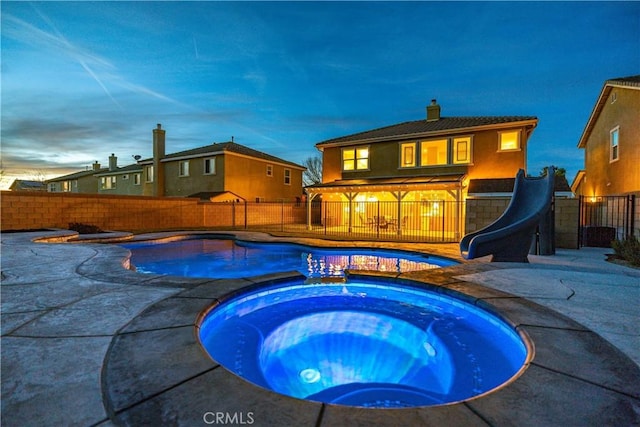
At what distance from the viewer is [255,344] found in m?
3.31

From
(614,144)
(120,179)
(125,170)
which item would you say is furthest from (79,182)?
(614,144)

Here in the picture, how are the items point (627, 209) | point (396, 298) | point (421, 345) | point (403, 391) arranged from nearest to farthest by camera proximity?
1. point (403, 391)
2. point (421, 345)
3. point (396, 298)
4. point (627, 209)

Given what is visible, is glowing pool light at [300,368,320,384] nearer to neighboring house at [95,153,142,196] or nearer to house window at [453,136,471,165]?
house window at [453,136,471,165]

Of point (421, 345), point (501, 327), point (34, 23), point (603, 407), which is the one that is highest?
point (34, 23)

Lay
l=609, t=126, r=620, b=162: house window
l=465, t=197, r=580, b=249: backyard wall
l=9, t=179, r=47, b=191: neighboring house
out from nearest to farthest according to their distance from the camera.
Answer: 1. l=465, t=197, r=580, b=249: backyard wall
2. l=609, t=126, r=620, b=162: house window
3. l=9, t=179, r=47, b=191: neighboring house

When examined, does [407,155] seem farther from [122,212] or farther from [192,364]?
[192,364]

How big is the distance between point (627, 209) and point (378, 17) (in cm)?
1535

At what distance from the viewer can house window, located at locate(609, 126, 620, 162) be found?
12797 mm

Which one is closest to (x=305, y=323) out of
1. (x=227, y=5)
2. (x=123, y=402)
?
(x=123, y=402)

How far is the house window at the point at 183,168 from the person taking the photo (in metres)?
22.6

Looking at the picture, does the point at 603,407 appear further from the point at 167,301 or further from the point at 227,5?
the point at 227,5

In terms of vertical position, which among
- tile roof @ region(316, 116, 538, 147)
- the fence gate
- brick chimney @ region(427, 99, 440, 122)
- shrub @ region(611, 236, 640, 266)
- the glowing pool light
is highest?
brick chimney @ region(427, 99, 440, 122)

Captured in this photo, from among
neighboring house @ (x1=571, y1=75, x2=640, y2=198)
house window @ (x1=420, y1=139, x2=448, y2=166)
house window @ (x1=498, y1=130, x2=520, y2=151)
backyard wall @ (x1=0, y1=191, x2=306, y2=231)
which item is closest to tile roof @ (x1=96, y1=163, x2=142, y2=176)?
backyard wall @ (x1=0, y1=191, x2=306, y2=231)

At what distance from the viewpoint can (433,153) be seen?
55.2 ft
